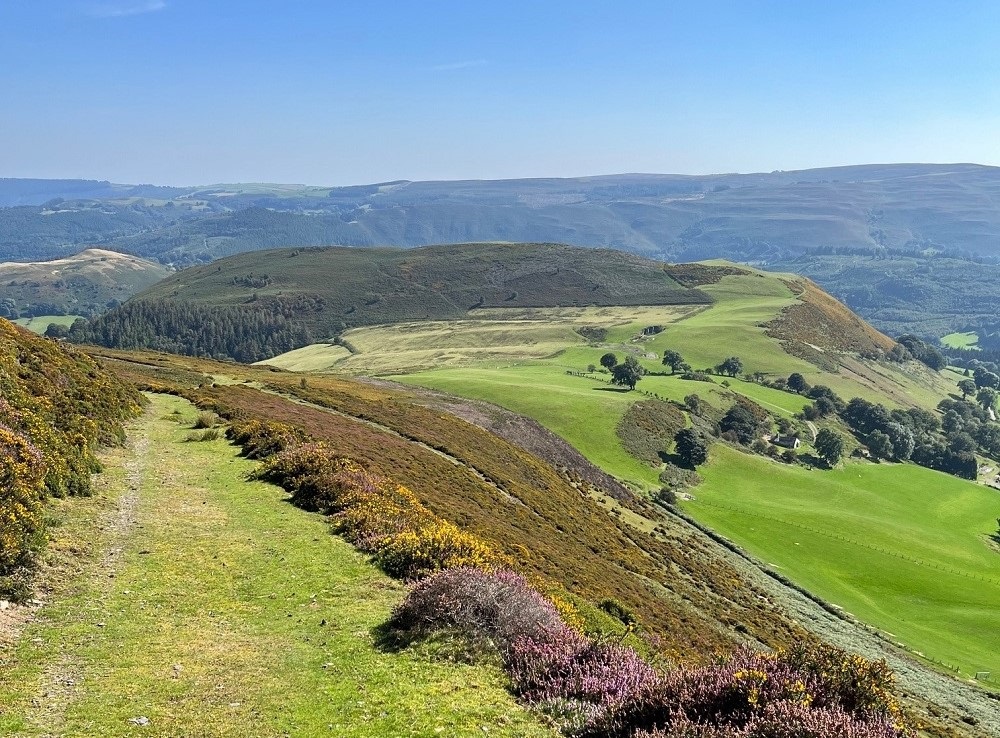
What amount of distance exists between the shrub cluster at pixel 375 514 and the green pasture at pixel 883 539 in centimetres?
4204

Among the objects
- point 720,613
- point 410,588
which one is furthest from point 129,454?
point 720,613

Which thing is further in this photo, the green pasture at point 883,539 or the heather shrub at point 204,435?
the green pasture at point 883,539

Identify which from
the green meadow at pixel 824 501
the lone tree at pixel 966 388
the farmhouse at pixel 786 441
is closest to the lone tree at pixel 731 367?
the green meadow at pixel 824 501

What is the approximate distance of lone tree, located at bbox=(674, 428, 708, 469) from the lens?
90.4 m

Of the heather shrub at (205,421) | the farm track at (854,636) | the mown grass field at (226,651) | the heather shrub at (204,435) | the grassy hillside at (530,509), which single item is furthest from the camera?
the farm track at (854,636)

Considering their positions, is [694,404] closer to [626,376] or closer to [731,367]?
[626,376]

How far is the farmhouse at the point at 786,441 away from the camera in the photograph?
4269 inches

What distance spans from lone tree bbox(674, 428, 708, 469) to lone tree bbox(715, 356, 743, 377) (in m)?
62.1

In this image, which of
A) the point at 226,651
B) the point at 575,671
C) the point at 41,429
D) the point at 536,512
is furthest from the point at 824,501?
the point at 226,651

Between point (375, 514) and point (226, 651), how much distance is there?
8361mm

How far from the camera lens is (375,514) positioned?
20.1 m

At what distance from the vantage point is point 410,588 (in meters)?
15.7

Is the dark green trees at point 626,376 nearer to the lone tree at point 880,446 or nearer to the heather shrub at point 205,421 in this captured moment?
the lone tree at point 880,446

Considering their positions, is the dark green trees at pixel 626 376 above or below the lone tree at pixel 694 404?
above
